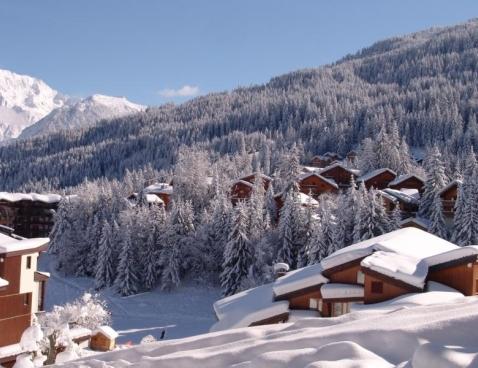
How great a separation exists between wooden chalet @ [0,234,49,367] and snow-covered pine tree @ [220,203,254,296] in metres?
34.2

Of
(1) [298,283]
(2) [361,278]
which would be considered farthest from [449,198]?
(1) [298,283]

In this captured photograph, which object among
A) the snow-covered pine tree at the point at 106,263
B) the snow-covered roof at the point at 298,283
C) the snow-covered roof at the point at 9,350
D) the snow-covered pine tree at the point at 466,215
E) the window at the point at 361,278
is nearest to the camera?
the snow-covered roof at the point at 9,350

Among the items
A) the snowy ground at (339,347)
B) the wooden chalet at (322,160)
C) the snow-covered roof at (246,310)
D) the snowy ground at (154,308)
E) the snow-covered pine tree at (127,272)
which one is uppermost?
the wooden chalet at (322,160)

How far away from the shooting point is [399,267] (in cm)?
2278

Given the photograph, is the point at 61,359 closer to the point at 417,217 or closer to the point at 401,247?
the point at 401,247

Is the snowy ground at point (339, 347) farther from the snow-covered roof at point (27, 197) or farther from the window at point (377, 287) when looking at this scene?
the snow-covered roof at point (27, 197)

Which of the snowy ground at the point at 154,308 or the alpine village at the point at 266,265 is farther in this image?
the snowy ground at the point at 154,308

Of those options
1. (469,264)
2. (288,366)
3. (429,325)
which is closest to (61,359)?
(288,366)

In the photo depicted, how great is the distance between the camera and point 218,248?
2448 inches

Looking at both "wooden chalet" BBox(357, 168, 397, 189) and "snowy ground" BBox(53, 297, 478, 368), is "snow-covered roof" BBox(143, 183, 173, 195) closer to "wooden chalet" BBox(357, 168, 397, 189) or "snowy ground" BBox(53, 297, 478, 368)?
"wooden chalet" BBox(357, 168, 397, 189)

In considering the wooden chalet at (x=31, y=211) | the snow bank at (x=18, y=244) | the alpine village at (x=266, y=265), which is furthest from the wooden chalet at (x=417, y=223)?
the wooden chalet at (x=31, y=211)

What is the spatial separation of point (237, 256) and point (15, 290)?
35684 mm

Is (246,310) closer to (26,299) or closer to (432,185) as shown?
(26,299)

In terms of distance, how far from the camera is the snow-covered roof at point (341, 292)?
24.0 m
